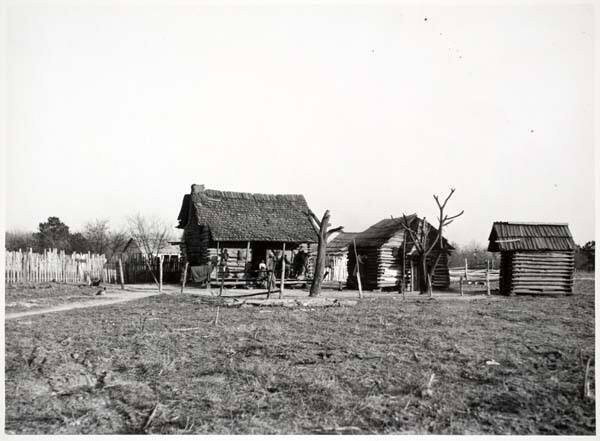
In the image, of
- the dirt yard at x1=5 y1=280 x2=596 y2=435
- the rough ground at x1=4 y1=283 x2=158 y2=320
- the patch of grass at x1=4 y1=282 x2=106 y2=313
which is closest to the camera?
the dirt yard at x1=5 y1=280 x2=596 y2=435

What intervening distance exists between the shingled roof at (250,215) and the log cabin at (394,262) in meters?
3.53

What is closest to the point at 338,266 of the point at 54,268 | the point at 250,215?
the point at 250,215

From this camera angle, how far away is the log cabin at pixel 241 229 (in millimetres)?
24312

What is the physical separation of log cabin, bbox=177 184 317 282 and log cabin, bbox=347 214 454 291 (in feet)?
11.3

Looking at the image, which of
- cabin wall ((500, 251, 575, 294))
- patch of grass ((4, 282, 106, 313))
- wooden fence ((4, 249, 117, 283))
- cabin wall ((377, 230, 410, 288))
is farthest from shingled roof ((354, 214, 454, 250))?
patch of grass ((4, 282, 106, 313))

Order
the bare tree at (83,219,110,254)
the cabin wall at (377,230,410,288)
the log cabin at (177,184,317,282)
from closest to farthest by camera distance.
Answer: the log cabin at (177,184,317,282)
the cabin wall at (377,230,410,288)
the bare tree at (83,219,110,254)

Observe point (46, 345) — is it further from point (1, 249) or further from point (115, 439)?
point (115, 439)

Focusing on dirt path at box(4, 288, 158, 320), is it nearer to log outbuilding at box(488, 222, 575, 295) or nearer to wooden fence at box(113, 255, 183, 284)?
wooden fence at box(113, 255, 183, 284)

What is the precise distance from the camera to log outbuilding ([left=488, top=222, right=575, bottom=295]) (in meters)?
21.5

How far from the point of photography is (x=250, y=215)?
26094 millimetres

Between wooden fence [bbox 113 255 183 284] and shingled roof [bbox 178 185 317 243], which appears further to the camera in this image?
wooden fence [bbox 113 255 183 284]

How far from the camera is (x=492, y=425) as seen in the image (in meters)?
6.38

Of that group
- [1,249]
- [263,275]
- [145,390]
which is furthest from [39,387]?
[263,275]

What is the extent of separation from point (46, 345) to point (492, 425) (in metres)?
7.82
